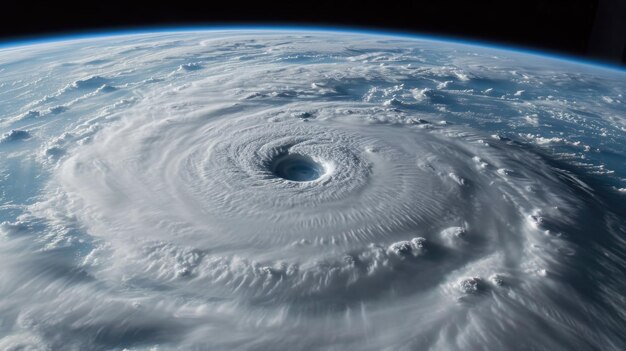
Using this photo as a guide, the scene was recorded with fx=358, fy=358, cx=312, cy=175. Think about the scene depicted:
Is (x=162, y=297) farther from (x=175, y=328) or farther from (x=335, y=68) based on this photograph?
(x=335, y=68)

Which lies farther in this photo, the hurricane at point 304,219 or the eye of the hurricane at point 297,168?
the eye of the hurricane at point 297,168

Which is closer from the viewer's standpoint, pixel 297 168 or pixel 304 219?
pixel 304 219

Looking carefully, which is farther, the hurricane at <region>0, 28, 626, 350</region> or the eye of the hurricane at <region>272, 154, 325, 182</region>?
the eye of the hurricane at <region>272, 154, 325, 182</region>

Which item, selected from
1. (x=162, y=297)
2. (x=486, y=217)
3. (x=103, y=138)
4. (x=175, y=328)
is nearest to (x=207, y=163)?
(x=103, y=138)
